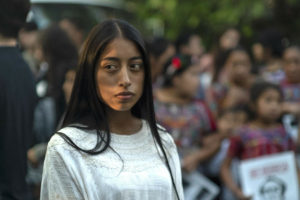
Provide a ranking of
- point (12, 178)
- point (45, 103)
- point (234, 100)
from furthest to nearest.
Answer: point (234, 100) < point (45, 103) < point (12, 178)

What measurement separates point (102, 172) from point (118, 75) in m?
0.45

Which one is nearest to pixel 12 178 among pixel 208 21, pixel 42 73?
pixel 42 73

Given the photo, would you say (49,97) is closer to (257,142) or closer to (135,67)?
(257,142)

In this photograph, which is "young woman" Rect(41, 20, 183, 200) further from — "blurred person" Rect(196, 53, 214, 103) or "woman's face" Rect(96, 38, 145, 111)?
"blurred person" Rect(196, 53, 214, 103)

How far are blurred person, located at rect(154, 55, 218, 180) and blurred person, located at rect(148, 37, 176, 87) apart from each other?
571mm

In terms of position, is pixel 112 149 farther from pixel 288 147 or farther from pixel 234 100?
pixel 234 100

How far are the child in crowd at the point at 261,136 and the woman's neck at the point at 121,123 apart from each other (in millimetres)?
2864

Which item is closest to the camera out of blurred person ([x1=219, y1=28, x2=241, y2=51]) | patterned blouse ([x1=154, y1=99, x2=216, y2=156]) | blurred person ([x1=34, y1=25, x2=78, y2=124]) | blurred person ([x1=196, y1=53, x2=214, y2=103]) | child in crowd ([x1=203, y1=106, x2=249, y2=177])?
blurred person ([x1=34, y1=25, x2=78, y2=124])

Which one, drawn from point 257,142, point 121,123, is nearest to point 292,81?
point 257,142

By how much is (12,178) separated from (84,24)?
5.03 meters

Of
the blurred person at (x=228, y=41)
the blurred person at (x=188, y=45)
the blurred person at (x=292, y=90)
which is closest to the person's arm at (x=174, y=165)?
the blurred person at (x=292, y=90)

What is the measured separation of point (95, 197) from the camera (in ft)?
8.64

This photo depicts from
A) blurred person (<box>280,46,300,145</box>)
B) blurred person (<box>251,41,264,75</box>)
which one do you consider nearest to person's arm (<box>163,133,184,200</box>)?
blurred person (<box>280,46,300,145</box>)

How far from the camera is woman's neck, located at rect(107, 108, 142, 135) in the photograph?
2.94 metres
